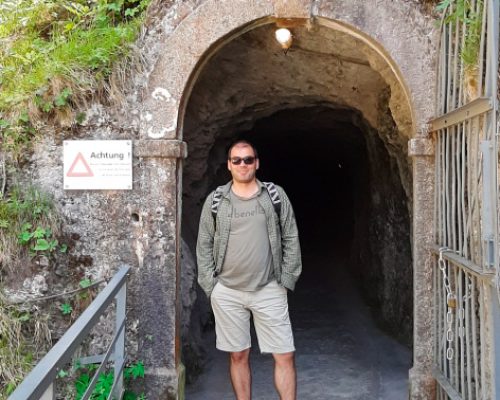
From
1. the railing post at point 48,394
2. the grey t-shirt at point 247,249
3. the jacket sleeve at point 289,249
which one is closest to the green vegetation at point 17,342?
the grey t-shirt at point 247,249

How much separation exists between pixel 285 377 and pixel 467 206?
5.35 feet

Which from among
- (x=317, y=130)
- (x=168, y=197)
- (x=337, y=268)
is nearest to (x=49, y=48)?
(x=168, y=197)

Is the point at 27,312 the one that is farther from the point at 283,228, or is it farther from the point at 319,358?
the point at 319,358

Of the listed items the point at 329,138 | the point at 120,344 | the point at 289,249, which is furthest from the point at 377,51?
the point at 329,138

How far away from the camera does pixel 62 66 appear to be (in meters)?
3.76

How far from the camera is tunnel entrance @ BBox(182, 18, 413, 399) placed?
4965 mm

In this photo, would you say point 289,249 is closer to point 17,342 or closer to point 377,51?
point 377,51

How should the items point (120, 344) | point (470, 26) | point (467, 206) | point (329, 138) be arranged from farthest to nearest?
point (329, 138) → point (120, 344) → point (467, 206) → point (470, 26)

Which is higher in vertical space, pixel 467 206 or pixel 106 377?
pixel 467 206

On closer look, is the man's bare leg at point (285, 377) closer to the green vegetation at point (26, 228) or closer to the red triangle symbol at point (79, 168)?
the green vegetation at point (26, 228)

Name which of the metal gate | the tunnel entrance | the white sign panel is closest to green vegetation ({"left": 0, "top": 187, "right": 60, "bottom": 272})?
the white sign panel

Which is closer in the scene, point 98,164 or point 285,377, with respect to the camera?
point 285,377

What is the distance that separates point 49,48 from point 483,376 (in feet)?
12.3

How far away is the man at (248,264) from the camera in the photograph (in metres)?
3.33
